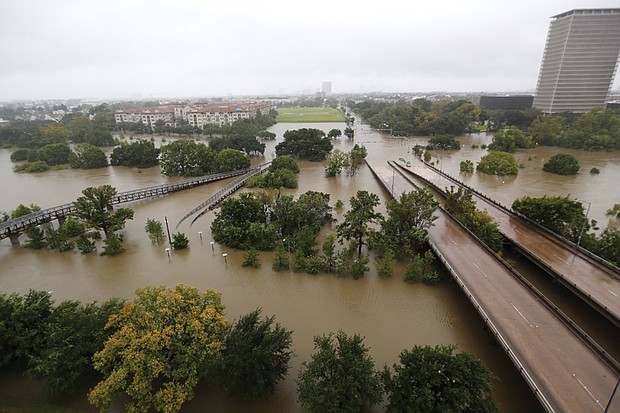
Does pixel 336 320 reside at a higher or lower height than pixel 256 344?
lower

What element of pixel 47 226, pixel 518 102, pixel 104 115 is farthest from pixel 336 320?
pixel 518 102

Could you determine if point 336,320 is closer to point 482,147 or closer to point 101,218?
point 101,218

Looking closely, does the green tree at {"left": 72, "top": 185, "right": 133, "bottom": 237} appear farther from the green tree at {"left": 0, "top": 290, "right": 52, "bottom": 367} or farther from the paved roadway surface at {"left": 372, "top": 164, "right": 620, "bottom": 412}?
the paved roadway surface at {"left": 372, "top": 164, "right": 620, "bottom": 412}

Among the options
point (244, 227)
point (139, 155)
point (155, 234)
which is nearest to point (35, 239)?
point (155, 234)

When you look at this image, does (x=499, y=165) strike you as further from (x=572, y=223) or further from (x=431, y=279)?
(x=431, y=279)

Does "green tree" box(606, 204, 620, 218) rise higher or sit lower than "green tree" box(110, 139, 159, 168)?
lower

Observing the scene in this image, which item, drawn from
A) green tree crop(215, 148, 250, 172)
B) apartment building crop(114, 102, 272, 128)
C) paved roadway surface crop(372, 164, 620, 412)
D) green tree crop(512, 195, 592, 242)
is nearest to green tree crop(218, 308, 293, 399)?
paved roadway surface crop(372, 164, 620, 412)

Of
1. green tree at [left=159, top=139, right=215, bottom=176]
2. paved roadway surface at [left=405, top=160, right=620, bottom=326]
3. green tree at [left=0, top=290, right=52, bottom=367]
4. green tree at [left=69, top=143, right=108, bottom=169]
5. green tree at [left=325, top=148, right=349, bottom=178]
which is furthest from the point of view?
green tree at [left=69, top=143, right=108, bottom=169]
